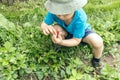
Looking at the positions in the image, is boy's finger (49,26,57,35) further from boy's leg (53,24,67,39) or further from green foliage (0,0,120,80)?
green foliage (0,0,120,80)

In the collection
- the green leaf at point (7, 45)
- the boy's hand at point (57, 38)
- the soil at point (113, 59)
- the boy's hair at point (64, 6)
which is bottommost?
the soil at point (113, 59)

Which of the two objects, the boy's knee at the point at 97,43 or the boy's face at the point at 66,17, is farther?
the boy's knee at the point at 97,43

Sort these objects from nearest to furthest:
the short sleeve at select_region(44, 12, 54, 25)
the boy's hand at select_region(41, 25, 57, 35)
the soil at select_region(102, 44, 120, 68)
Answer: the boy's hand at select_region(41, 25, 57, 35)
the short sleeve at select_region(44, 12, 54, 25)
the soil at select_region(102, 44, 120, 68)

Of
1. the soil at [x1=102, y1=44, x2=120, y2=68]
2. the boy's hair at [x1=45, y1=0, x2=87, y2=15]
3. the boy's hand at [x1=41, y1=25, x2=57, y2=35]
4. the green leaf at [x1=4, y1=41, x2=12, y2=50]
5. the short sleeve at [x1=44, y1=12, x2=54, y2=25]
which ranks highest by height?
the boy's hair at [x1=45, y1=0, x2=87, y2=15]

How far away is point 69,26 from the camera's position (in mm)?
3199

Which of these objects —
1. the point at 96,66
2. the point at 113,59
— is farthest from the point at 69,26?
the point at 113,59

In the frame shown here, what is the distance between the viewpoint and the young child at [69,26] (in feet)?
9.52

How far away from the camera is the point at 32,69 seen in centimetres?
319

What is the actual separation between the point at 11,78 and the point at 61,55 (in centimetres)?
58

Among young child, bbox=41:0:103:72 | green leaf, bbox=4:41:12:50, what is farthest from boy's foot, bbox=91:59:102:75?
green leaf, bbox=4:41:12:50

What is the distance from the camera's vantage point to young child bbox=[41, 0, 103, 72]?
9.52ft

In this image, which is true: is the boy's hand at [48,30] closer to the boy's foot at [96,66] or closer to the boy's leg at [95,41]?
the boy's leg at [95,41]

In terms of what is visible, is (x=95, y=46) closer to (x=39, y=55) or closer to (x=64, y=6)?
(x=39, y=55)

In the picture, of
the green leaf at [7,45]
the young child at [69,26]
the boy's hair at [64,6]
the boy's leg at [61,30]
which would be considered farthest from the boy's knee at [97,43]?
the green leaf at [7,45]
